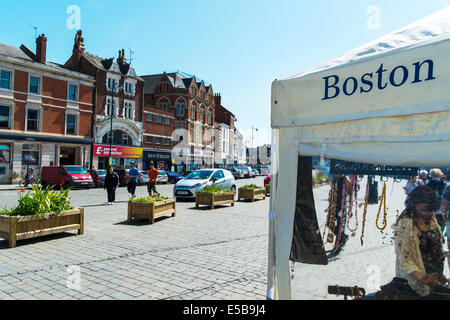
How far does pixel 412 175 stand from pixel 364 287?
1.07 meters

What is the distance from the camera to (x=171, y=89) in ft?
175

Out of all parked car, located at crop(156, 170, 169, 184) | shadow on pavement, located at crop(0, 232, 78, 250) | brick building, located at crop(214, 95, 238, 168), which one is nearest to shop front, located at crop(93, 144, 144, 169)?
parked car, located at crop(156, 170, 169, 184)

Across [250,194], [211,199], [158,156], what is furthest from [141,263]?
[158,156]

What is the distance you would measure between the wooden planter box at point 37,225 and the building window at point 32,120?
2699 cm

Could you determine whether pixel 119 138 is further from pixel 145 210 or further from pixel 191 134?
pixel 145 210

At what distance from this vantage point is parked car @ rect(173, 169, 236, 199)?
16219 mm

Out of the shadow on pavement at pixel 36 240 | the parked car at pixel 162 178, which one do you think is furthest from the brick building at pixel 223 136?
the shadow on pavement at pixel 36 240

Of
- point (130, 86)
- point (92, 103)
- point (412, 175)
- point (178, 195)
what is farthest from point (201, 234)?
point (130, 86)

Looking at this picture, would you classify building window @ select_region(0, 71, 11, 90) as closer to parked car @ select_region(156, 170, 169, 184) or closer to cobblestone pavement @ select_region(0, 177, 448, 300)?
parked car @ select_region(156, 170, 169, 184)

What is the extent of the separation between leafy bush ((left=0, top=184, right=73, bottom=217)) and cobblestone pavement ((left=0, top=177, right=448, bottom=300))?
628 millimetres

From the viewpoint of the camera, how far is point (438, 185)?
254 cm

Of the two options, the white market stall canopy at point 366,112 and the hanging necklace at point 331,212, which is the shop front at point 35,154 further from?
the hanging necklace at point 331,212

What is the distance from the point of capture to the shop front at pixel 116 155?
36.3 m
